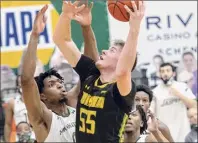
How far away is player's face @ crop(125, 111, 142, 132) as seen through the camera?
7646 mm

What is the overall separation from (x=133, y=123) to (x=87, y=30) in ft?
3.53

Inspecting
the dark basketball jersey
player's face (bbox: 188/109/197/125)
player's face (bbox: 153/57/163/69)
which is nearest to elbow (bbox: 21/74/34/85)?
the dark basketball jersey

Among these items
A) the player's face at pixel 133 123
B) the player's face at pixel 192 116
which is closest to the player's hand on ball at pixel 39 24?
the player's face at pixel 133 123

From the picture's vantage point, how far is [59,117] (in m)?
7.69

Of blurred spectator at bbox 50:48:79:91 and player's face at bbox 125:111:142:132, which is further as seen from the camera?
blurred spectator at bbox 50:48:79:91

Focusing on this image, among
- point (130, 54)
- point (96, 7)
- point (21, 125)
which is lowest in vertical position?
point (21, 125)

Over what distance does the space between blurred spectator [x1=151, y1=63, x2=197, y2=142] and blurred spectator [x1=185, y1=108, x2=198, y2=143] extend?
13 cm

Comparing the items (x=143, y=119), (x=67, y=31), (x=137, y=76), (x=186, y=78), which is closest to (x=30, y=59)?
(x=67, y=31)

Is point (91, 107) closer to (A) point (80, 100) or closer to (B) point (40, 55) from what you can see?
(A) point (80, 100)

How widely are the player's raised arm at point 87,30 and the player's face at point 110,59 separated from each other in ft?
1.65

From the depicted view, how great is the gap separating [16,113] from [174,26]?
139 inches

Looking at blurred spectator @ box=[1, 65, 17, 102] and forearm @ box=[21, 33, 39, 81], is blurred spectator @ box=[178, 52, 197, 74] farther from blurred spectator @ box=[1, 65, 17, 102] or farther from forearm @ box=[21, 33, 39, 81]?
forearm @ box=[21, 33, 39, 81]

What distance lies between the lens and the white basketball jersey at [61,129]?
24.8 feet

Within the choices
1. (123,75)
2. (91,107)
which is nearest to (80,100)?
(91,107)
